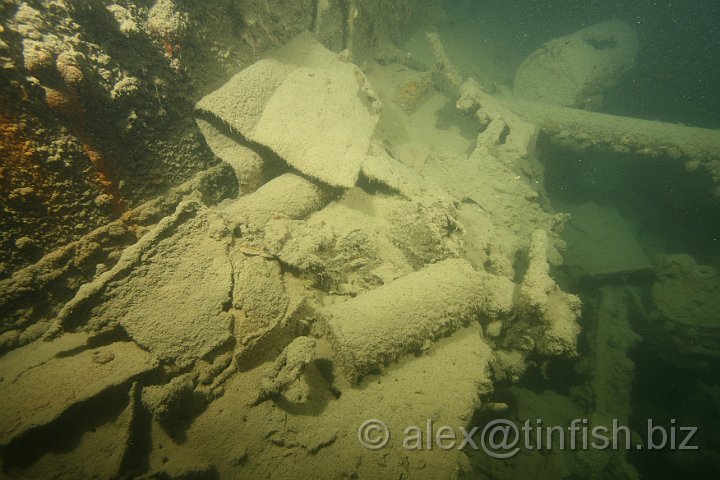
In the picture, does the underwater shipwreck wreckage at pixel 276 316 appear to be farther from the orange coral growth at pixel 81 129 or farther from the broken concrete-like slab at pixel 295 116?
the orange coral growth at pixel 81 129

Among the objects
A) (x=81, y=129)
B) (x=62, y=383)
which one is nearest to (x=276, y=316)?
(x=62, y=383)

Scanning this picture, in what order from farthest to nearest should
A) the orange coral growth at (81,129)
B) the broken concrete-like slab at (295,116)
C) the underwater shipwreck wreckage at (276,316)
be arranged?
the broken concrete-like slab at (295,116) → the orange coral growth at (81,129) → the underwater shipwreck wreckage at (276,316)

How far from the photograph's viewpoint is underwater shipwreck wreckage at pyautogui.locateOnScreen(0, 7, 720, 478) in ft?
5.94

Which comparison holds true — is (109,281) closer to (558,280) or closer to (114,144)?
(114,144)

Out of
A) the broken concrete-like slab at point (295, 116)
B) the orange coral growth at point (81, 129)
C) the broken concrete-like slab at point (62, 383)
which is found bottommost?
the broken concrete-like slab at point (62, 383)

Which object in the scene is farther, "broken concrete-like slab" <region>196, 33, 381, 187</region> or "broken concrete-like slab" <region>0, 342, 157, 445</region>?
"broken concrete-like slab" <region>196, 33, 381, 187</region>

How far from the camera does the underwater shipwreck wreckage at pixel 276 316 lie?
181cm

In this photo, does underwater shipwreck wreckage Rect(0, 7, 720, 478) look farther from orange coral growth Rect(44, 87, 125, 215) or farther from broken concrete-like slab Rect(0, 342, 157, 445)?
orange coral growth Rect(44, 87, 125, 215)

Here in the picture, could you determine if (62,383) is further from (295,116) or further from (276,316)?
(295,116)

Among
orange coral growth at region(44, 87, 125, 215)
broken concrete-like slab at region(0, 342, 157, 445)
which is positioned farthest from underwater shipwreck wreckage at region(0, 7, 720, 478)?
orange coral growth at region(44, 87, 125, 215)

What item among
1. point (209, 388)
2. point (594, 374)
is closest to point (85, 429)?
point (209, 388)

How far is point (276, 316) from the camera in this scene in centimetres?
218

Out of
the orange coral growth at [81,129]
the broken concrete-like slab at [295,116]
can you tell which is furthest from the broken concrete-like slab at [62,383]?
the broken concrete-like slab at [295,116]

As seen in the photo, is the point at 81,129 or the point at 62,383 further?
the point at 81,129
